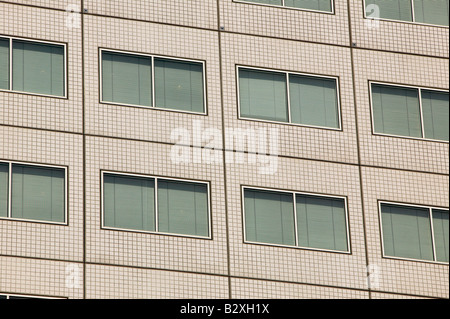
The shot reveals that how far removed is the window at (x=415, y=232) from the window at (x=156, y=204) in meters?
4.74

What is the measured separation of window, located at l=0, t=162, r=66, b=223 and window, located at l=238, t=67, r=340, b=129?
524 centimetres

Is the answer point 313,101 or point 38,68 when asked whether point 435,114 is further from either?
point 38,68

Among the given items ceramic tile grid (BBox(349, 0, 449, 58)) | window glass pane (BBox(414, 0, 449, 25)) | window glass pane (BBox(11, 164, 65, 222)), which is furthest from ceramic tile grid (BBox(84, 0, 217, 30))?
window glass pane (BBox(414, 0, 449, 25))

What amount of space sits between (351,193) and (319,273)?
Result: 240cm

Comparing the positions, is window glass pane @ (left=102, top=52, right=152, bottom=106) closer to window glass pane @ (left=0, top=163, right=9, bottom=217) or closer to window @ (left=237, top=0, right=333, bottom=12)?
window glass pane @ (left=0, top=163, right=9, bottom=217)

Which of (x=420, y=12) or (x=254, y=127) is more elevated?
(x=420, y=12)

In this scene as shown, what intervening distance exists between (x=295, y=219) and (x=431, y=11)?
297 inches

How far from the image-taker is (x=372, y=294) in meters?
32.5

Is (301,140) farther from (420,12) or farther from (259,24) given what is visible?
(420,12)

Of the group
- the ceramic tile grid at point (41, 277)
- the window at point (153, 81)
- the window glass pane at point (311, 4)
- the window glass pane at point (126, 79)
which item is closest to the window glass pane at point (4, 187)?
the ceramic tile grid at point (41, 277)

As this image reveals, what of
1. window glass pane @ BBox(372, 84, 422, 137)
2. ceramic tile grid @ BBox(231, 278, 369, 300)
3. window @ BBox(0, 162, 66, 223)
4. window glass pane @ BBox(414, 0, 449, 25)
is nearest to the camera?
window @ BBox(0, 162, 66, 223)

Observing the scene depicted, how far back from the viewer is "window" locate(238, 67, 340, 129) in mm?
34094
